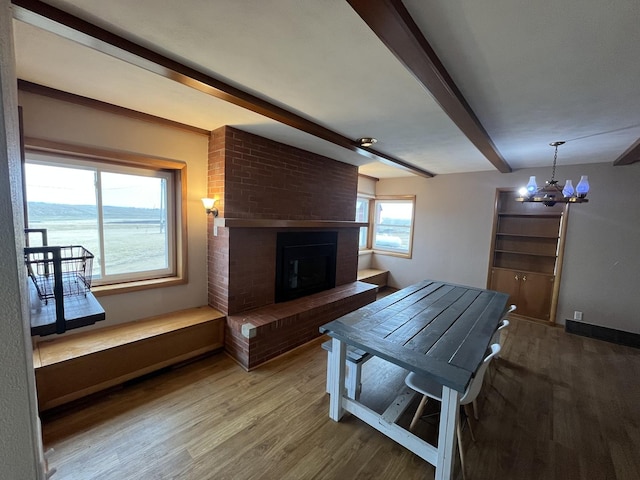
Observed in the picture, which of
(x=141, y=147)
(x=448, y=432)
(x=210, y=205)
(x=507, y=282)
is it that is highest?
(x=141, y=147)

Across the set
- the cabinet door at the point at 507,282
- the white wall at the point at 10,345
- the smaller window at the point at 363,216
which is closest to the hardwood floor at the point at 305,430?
the white wall at the point at 10,345

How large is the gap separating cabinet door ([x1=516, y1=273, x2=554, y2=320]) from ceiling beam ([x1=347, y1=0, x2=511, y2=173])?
3301 mm

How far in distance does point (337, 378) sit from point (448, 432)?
0.78 metres

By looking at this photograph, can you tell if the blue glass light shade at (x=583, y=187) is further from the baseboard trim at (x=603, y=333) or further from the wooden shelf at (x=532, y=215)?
the baseboard trim at (x=603, y=333)

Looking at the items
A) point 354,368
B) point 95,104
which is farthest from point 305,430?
point 95,104

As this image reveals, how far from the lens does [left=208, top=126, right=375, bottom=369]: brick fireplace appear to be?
2803mm

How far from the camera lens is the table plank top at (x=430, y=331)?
5.35ft

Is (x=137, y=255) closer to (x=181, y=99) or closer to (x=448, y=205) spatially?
(x=181, y=99)

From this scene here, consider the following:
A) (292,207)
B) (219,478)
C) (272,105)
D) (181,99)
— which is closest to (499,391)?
(219,478)

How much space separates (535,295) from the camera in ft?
13.9

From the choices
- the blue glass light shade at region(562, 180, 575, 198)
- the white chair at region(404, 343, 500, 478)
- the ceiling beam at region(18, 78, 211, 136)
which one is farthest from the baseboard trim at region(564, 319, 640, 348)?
the ceiling beam at region(18, 78, 211, 136)

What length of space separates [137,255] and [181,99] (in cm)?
161

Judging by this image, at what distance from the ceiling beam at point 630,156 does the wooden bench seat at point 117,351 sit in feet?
15.0

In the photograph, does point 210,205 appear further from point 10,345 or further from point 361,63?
point 10,345
